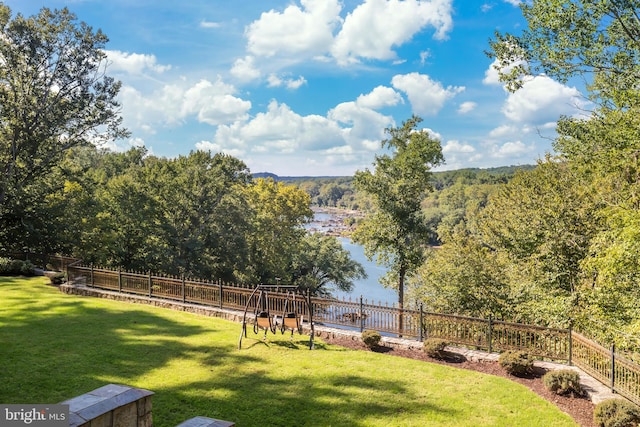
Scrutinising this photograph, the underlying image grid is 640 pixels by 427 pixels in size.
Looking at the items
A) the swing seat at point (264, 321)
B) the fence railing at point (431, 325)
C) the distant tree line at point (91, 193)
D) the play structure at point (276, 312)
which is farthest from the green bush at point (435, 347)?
the distant tree line at point (91, 193)

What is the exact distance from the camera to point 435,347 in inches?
444

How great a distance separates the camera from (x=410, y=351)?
12008 millimetres

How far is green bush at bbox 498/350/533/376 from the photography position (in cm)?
1018

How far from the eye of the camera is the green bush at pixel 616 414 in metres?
7.53

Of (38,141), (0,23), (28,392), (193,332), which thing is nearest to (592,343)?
(193,332)

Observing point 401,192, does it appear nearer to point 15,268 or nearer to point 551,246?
point 551,246

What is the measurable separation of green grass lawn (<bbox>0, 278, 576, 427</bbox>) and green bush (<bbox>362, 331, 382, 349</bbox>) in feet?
1.71

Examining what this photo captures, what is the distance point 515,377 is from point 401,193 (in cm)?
1071

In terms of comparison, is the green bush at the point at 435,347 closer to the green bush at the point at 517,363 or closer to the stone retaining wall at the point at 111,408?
the green bush at the point at 517,363

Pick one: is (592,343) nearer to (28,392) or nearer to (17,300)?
(28,392)

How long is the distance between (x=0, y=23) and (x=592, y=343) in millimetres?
31696

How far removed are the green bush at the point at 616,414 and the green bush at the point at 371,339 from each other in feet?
18.6

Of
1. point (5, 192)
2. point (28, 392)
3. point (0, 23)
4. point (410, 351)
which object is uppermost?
point (0, 23)

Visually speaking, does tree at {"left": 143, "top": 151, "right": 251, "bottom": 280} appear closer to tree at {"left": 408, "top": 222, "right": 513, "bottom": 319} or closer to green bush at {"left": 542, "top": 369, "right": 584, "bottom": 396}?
tree at {"left": 408, "top": 222, "right": 513, "bottom": 319}
